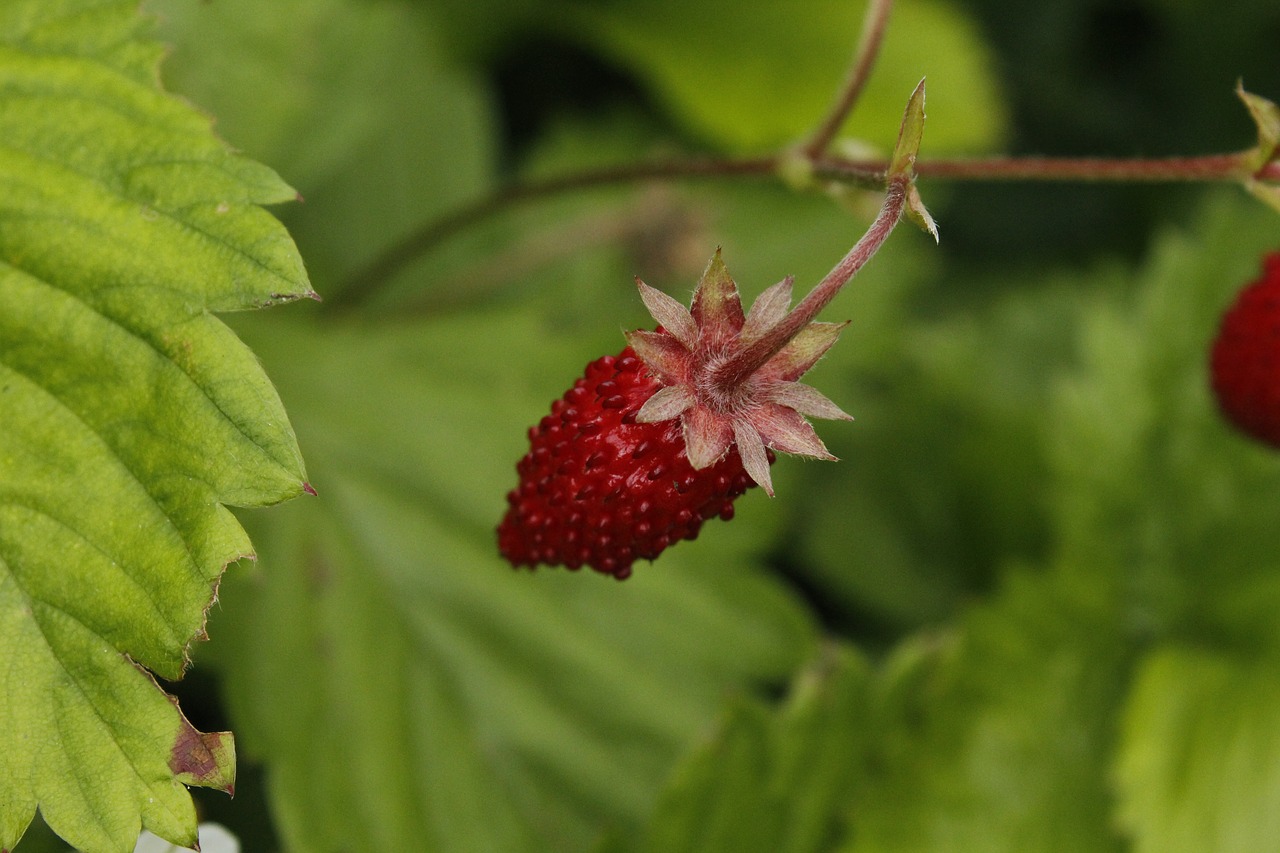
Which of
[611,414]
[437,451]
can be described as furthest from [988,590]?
[611,414]

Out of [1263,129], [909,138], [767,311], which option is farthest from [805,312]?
[1263,129]

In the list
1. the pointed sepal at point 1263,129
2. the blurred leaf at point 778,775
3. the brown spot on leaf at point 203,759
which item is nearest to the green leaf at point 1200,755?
the blurred leaf at point 778,775

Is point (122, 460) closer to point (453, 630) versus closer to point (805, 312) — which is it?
point (805, 312)

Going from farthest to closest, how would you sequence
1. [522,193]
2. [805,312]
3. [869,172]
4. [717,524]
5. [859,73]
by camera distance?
[717,524] < [522,193] < [859,73] < [869,172] < [805,312]

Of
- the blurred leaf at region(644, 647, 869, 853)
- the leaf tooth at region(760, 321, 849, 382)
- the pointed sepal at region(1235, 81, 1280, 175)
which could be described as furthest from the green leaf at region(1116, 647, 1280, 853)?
the leaf tooth at region(760, 321, 849, 382)

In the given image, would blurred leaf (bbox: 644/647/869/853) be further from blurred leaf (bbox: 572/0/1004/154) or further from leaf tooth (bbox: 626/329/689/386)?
blurred leaf (bbox: 572/0/1004/154)

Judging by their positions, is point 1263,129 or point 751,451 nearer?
point 751,451
